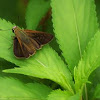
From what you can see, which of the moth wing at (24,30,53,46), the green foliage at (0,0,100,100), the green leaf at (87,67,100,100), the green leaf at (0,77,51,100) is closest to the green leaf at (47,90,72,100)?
the green foliage at (0,0,100,100)

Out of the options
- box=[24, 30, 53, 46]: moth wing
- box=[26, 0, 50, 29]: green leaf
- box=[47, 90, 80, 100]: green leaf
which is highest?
box=[26, 0, 50, 29]: green leaf

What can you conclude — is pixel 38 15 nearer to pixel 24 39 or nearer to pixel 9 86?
pixel 24 39

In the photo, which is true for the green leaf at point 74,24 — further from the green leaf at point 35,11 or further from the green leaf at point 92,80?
the green leaf at point 35,11

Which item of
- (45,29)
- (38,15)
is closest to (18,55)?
(38,15)

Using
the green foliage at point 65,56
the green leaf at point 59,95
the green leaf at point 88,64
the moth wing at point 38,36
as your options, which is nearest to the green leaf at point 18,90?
the green foliage at point 65,56

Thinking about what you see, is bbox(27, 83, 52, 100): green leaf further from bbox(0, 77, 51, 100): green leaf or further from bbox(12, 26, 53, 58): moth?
bbox(12, 26, 53, 58): moth

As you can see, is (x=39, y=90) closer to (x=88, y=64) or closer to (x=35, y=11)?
(x=88, y=64)
